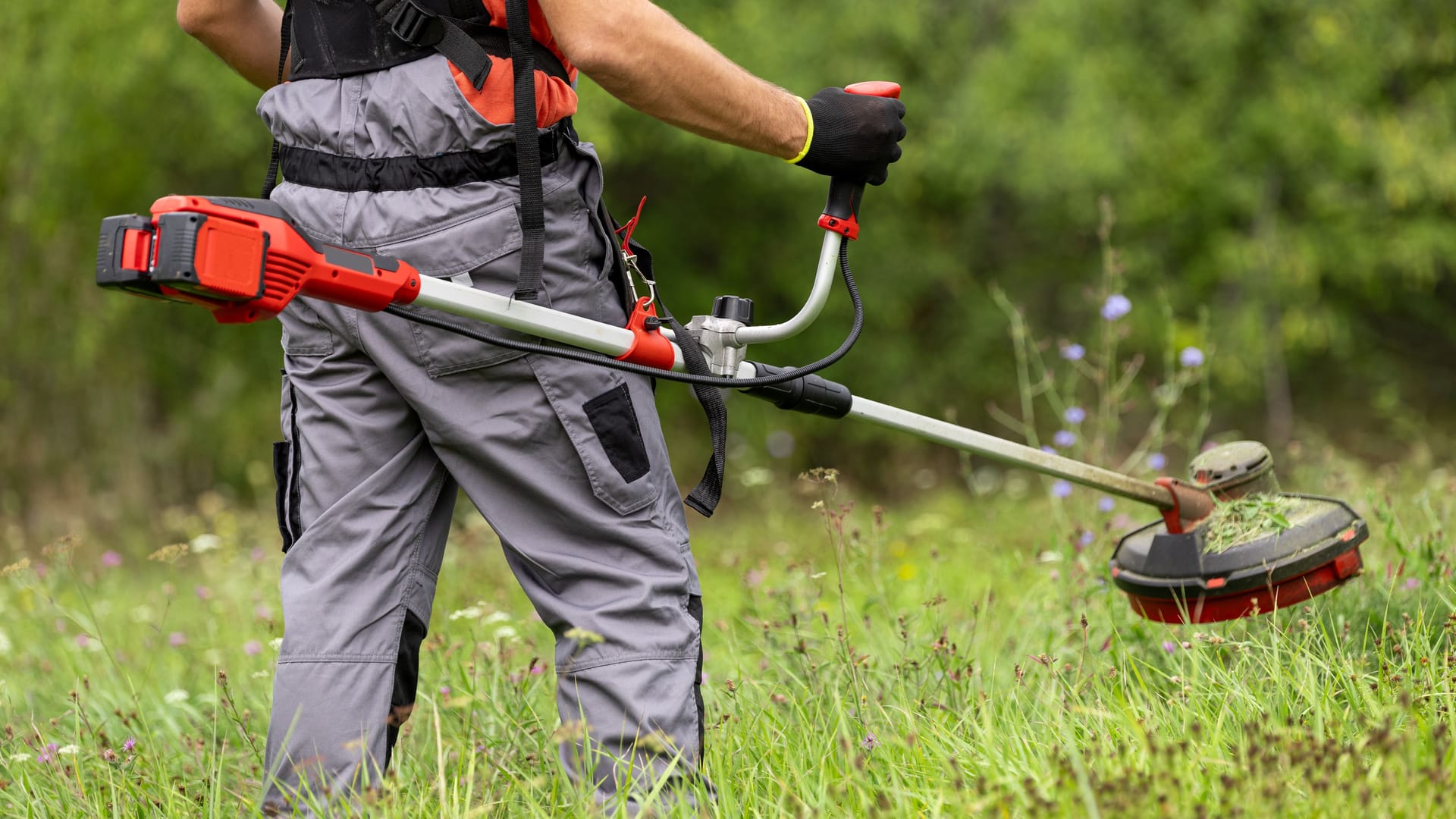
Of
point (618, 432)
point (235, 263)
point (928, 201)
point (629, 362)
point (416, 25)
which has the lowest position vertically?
point (618, 432)

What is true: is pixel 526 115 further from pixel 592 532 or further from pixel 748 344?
pixel 592 532

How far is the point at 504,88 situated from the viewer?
7.09ft

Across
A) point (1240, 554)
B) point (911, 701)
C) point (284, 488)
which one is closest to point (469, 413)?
point (284, 488)

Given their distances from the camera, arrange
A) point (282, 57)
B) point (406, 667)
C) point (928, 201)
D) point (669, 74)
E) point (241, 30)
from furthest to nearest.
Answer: point (928, 201) → point (241, 30) → point (282, 57) → point (406, 667) → point (669, 74)

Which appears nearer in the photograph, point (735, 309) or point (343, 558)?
point (343, 558)

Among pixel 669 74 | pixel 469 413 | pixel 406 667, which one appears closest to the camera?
pixel 669 74

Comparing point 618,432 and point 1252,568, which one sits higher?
point 618,432

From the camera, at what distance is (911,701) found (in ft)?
8.82

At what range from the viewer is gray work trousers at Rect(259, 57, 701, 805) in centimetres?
218

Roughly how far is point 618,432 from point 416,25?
2.48 feet

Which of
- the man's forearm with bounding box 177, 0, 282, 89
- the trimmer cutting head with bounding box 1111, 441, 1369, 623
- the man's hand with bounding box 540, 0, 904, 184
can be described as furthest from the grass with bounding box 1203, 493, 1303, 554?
the man's forearm with bounding box 177, 0, 282, 89

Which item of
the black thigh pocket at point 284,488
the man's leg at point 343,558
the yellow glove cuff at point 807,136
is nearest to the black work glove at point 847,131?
the yellow glove cuff at point 807,136

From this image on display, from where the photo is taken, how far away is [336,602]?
226 centimetres

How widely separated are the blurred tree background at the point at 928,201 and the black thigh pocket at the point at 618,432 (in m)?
6.98
